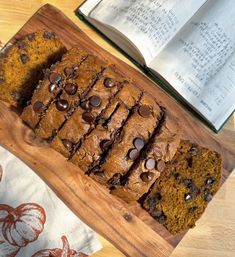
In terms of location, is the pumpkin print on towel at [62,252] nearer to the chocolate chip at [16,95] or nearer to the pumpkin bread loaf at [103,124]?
the pumpkin bread loaf at [103,124]

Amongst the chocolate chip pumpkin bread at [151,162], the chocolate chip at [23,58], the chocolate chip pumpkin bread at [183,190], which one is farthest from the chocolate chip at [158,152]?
the chocolate chip at [23,58]

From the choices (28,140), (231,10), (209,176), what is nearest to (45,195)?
(28,140)

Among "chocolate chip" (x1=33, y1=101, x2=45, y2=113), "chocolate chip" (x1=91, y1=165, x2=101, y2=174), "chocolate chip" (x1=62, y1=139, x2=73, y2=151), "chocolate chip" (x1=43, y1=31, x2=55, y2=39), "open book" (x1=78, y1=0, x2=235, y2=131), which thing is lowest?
"chocolate chip" (x1=91, y1=165, x2=101, y2=174)

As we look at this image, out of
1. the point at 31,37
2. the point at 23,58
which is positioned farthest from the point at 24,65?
the point at 31,37

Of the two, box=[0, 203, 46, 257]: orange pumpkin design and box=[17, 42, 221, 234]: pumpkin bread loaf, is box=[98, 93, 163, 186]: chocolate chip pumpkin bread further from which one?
box=[0, 203, 46, 257]: orange pumpkin design

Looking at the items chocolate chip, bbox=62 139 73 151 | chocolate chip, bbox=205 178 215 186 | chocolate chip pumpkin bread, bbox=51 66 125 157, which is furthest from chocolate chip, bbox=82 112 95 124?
chocolate chip, bbox=205 178 215 186

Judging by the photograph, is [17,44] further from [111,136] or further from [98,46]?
[111,136]

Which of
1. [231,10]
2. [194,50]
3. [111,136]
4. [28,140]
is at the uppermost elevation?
[231,10]
